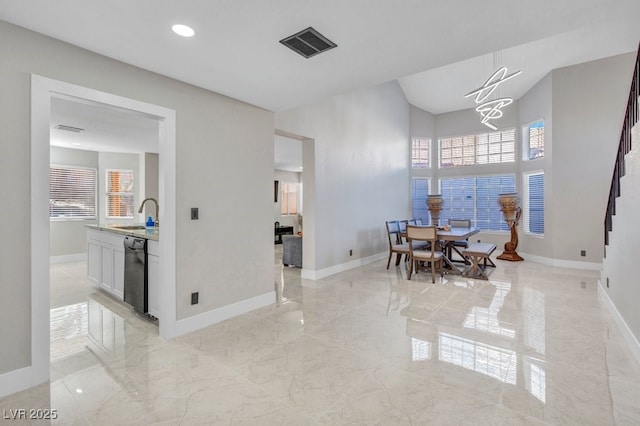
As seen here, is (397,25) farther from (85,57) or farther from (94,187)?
(94,187)

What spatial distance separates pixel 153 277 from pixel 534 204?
7370 mm

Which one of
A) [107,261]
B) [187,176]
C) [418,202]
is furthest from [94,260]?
[418,202]

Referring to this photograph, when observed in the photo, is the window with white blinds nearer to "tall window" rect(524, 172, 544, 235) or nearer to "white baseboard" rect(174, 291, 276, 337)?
"white baseboard" rect(174, 291, 276, 337)

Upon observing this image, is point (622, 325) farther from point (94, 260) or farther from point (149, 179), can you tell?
point (149, 179)

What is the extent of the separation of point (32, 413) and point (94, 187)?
252 inches

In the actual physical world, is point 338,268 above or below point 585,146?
below

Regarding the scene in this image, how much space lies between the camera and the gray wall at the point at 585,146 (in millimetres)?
5480

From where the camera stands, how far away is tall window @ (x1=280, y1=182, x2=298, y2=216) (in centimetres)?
1111

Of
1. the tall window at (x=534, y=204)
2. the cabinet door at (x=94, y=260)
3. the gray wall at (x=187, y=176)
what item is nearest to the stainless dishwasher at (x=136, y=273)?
the gray wall at (x=187, y=176)

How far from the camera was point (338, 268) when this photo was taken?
5473 mm

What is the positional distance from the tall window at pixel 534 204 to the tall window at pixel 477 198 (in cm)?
42

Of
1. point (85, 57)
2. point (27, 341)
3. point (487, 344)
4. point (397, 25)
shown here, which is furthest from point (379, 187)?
point (27, 341)

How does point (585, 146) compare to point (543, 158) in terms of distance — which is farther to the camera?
point (543, 158)

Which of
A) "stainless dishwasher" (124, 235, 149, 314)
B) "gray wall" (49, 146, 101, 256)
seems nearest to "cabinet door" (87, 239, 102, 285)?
"stainless dishwasher" (124, 235, 149, 314)
